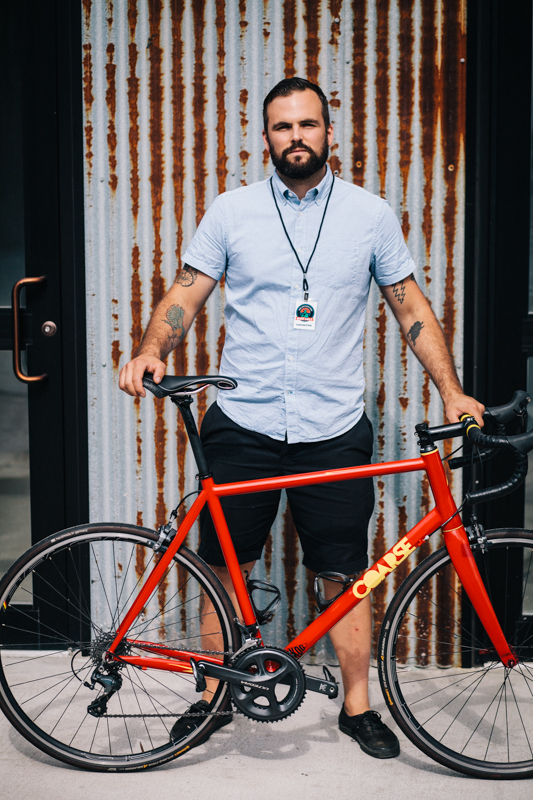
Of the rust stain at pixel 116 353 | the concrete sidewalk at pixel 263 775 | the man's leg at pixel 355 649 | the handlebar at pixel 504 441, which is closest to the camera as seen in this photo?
the handlebar at pixel 504 441

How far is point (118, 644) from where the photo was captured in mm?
2383

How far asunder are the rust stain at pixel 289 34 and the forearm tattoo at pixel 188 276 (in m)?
1.10

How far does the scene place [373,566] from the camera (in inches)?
93.0

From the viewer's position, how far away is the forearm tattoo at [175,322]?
2.49 m

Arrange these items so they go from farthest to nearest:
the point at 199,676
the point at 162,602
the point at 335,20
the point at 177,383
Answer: the point at 162,602 → the point at 335,20 → the point at 199,676 → the point at 177,383

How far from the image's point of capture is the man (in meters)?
2.46

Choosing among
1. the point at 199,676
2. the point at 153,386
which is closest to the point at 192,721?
the point at 199,676

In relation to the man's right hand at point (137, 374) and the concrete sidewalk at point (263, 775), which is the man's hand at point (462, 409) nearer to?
the man's right hand at point (137, 374)

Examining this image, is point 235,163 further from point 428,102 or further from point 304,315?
point 304,315

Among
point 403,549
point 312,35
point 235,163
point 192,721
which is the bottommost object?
point 192,721

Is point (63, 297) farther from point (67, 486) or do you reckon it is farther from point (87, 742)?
point (87, 742)

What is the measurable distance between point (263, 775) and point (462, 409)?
1.43 m

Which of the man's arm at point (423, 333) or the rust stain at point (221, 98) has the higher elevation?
the rust stain at point (221, 98)

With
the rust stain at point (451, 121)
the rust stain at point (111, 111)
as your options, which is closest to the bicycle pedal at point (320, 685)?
the rust stain at point (451, 121)
